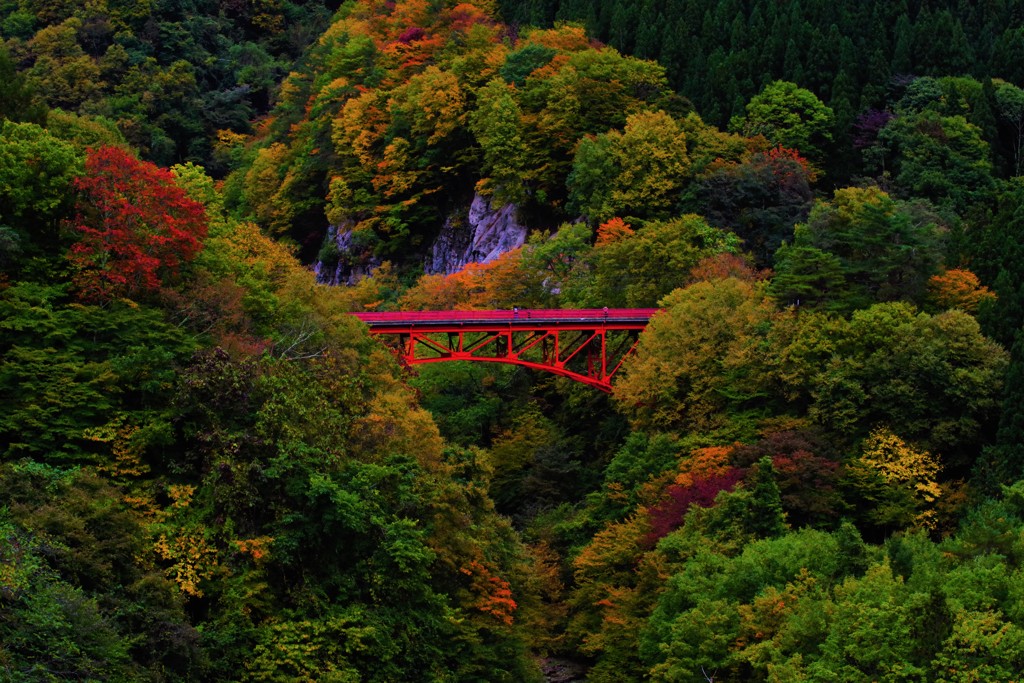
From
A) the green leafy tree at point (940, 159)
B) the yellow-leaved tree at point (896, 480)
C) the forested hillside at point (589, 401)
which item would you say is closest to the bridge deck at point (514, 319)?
the forested hillside at point (589, 401)

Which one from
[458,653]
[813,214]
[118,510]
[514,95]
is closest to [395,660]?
[458,653]

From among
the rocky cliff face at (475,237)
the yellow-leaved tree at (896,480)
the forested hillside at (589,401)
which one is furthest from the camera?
the rocky cliff face at (475,237)

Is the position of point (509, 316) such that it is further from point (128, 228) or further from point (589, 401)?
point (128, 228)

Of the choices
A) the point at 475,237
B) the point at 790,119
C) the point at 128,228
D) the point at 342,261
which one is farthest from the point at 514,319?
the point at 342,261

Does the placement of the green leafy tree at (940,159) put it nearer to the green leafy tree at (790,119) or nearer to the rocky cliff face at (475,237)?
the green leafy tree at (790,119)

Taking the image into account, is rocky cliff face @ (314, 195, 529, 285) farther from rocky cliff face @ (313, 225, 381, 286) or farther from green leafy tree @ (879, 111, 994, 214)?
green leafy tree @ (879, 111, 994, 214)

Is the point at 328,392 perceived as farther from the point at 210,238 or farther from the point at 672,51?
the point at 672,51

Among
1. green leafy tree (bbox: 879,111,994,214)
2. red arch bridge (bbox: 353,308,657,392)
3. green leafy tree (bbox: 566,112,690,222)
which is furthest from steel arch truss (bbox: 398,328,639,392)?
green leafy tree (bbox: 879,111,994,214)

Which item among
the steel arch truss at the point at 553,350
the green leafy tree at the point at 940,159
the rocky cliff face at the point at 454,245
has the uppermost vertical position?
the green leafy tree at the point at 940,159
